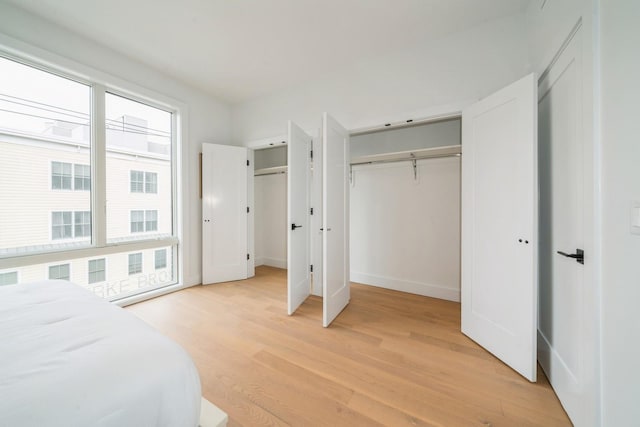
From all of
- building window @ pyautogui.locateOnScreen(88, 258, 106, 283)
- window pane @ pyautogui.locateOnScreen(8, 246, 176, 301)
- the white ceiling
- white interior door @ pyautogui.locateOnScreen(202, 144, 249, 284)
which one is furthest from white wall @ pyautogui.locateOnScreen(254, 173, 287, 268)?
building window @ pyautogui.locateOnScreen(88, 258, 106, 283)

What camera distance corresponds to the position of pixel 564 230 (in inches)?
53.8

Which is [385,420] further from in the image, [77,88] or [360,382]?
[77,88]

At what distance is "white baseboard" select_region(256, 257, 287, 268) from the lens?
14.0 feet

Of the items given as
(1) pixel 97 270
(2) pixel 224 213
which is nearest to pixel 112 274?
(1) pixel 97 270

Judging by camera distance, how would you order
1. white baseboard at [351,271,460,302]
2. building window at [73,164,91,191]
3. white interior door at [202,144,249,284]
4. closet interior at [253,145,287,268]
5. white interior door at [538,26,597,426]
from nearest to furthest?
white interior door at [538,26,597,426] < building window at [73,164,91,191] < white baseboard at [351,271,460,302] < white interior door at [202,144,249,284] < closet interior at [253,145,287,268]

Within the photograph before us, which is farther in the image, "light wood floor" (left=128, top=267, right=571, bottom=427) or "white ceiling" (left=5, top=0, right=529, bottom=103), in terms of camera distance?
"white ceiling" (left=5, top=0, right=529, bottom=103)

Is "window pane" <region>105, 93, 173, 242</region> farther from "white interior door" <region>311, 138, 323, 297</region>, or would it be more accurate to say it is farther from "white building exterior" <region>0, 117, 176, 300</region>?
"white interior door" <region>311, 138, 323, 297</region>

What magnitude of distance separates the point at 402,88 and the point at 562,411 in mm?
2733

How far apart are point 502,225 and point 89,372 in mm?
2285

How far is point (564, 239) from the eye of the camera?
1361mm

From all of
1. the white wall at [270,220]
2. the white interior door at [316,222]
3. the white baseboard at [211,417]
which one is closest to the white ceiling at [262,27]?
the white interior door at [316,222]

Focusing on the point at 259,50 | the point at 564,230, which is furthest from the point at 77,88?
the point at 564,230

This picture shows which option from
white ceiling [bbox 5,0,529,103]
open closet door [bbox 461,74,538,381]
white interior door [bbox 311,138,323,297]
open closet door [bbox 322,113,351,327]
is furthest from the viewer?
white interior door [bbox 311,138,323,297]

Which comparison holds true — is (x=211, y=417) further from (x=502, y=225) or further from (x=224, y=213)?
(x=224, y=213)
